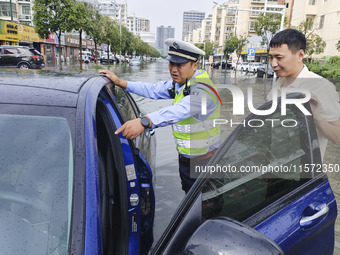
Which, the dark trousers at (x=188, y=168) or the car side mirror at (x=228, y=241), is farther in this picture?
the dark trousers at (x=188, y=168)

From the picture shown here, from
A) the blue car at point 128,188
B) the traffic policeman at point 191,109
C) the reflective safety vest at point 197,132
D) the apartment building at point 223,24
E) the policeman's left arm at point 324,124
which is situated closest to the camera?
the blue car at point 128,188

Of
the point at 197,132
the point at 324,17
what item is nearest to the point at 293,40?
the point at 197,132

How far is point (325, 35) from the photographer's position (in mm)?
31094

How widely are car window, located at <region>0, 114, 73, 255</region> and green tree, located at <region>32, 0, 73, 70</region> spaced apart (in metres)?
21.0

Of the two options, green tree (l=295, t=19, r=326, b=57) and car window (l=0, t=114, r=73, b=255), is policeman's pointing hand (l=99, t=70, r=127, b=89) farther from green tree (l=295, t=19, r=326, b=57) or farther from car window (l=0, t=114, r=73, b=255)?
green tree (l=295, t=19, r=326, b=57)

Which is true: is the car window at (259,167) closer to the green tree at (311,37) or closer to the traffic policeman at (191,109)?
the traffic policeman at (191,109)

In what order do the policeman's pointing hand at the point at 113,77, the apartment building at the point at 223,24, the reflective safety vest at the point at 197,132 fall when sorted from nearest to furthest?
the reflective safety vest at the point at 197,132
the policeman's pointing hand at the point at 113,77
the apartment building at the point at 223,24

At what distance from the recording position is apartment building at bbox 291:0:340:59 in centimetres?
2938

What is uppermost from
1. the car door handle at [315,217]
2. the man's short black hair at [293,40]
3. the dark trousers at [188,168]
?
the man's short black hair at [293,40]

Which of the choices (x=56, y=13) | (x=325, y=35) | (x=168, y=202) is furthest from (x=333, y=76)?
(x=325, y=35)

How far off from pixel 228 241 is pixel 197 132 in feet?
4.74

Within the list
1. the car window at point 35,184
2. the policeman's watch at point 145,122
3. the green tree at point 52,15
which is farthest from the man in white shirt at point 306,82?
the green tree at point 52,15

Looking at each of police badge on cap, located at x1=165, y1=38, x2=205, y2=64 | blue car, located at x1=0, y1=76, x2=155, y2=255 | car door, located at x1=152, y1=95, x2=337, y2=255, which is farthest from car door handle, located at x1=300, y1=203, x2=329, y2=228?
police badge on cap, located at x1=165, y1=38, x2=205, y2=64

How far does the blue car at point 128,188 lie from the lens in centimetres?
107
